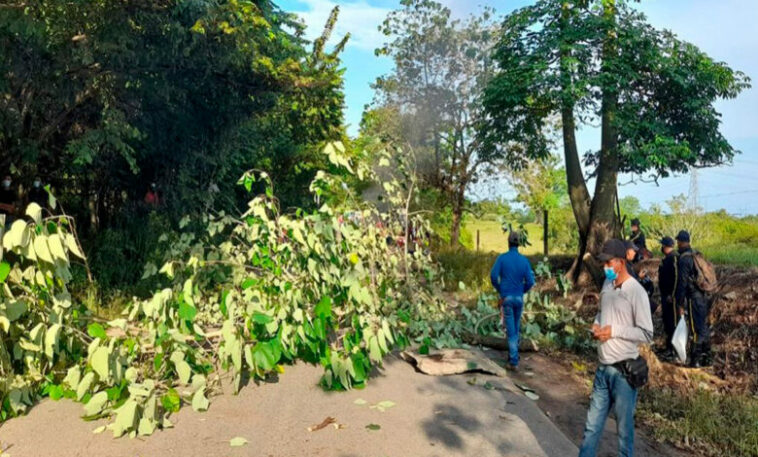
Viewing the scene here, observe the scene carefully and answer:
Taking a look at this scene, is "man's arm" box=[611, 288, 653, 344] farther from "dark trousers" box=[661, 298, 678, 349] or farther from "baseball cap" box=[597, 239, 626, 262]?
"dark trousers" box=[661, 298, 678, 349]

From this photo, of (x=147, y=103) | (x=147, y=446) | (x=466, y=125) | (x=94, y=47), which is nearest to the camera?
(x=147, y=446)

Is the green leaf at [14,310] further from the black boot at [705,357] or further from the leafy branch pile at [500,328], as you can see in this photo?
the black boot at [705,357]

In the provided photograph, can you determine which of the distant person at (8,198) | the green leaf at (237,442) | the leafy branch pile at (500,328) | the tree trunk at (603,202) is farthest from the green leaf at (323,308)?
the tree trunk at (603,202)

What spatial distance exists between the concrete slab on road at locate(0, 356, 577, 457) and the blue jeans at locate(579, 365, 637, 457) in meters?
0.55

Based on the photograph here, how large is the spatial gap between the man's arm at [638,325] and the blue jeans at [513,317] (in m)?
3.10

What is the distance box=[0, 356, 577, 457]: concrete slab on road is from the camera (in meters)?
4.11

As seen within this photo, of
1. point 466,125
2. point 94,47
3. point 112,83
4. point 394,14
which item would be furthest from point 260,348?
point 394,14

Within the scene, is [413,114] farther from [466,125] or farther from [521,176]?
[521,176]

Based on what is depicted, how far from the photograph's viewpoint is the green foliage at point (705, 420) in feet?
17.2

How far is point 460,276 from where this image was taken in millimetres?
14750

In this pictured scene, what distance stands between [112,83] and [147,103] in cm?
143

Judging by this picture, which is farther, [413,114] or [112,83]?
[413,114]

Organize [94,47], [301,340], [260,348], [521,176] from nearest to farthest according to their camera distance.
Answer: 1. [260,348]
2. [301,340]
3. [94,47]
4. [521,176]

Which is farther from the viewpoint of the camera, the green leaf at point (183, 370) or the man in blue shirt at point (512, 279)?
the man in blue shirt at point (512, 279)
